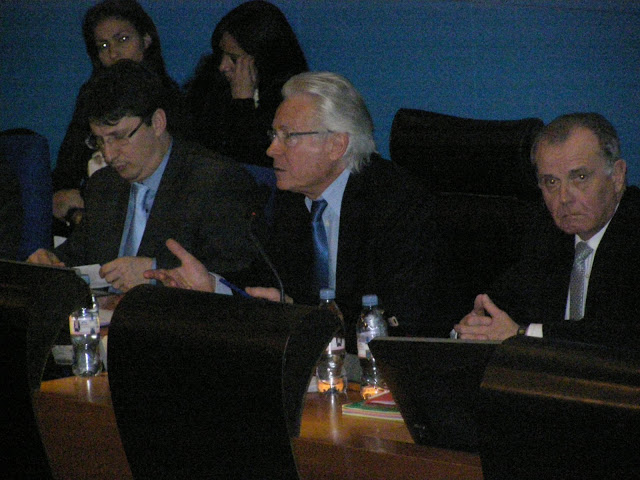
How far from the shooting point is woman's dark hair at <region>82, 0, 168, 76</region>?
3.59 metres

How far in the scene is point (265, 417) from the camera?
44.8 inches

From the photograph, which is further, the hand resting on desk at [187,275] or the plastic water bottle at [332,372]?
the hand resting on desk at [187,275]

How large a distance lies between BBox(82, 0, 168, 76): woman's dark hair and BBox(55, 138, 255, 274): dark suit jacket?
0.73m

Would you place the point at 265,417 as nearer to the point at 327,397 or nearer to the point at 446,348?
the point at 446,348

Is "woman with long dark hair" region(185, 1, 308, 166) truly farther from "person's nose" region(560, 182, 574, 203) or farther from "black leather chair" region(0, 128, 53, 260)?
"person's nose" region(560, 182, 574, 203)

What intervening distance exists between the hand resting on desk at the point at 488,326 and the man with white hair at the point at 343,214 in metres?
0.31

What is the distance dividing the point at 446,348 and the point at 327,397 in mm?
709

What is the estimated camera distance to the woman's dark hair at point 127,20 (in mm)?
3588

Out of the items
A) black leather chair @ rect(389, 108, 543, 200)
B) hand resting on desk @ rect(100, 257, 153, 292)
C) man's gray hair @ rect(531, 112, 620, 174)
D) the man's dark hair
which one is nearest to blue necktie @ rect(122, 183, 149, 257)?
the man's dark hair

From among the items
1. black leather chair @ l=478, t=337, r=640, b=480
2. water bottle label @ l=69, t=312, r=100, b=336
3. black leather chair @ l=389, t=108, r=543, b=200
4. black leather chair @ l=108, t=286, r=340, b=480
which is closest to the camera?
black leather chair @ l=478, t=337, r=640, b=480

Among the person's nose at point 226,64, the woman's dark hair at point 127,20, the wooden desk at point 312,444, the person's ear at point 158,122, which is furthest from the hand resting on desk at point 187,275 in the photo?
the woman's dark hair at point 127,20

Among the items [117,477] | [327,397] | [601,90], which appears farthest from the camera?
[601,90]

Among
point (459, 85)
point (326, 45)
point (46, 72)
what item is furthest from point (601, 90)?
point (46, 72)

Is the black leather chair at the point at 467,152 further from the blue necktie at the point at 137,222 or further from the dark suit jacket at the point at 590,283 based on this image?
the blue necktie at the point at 137,222
